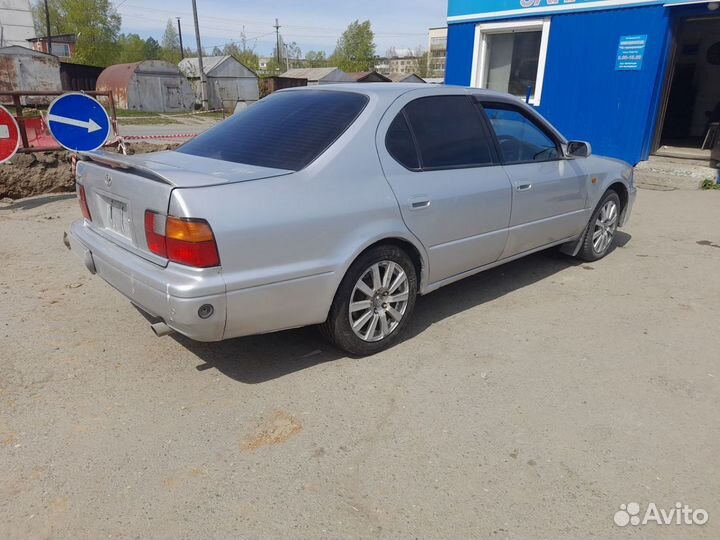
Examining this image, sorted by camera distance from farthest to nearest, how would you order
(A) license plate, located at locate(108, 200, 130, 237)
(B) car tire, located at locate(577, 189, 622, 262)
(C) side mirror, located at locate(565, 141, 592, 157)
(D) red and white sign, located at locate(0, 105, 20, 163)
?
(D) red and white sign, located at locate(0, 105, 20, 163) < (B) car tire, located at locate(577, 189, 622, 262) < (C) side mirror, located at locate(565, 141, 592, 157) < (A) license plate, located at locate(108, 200, 130, 237)

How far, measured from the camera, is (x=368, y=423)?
2.87m

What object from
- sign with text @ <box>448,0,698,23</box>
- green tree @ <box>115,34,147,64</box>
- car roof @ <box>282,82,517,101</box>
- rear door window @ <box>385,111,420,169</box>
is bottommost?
rear door window @ <box>385,111,420,169</box>

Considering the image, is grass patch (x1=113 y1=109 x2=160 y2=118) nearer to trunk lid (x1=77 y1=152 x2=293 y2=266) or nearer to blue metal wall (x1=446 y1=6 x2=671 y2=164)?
blue metal wall (x1=446 y1=6 x2=671 y2=164)

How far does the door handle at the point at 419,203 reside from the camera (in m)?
3.45

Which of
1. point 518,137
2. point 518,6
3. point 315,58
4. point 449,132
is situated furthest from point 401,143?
point 315,58

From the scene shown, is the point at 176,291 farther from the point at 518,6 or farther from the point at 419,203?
the point at 518,6

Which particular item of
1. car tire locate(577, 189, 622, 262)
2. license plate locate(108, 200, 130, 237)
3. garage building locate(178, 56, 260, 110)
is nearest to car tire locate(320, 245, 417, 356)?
license plate locate(108, 200, 130, 237)

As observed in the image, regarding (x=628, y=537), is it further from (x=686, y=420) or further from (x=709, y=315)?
(x=709, y=315)

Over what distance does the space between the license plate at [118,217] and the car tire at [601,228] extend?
414 centimetres

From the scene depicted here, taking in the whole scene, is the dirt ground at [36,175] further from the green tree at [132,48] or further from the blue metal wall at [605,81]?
the green tree at [132,48]

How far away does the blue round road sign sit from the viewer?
5.80 m

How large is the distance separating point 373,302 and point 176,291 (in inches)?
49.5

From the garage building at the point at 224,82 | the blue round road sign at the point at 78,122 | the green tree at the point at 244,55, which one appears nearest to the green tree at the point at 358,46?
the green tree at the point at 244,55

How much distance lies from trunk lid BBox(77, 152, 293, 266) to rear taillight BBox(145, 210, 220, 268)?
54 mm
